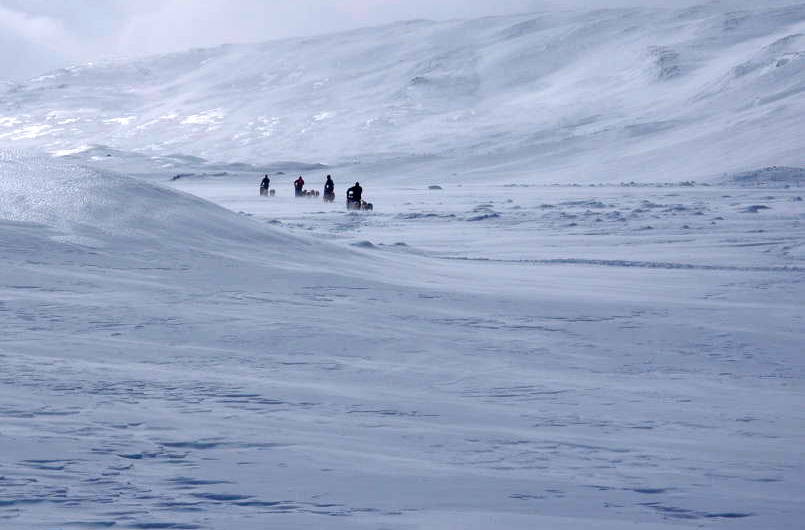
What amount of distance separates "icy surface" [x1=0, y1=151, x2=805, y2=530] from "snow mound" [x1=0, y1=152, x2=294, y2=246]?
0.10 feet

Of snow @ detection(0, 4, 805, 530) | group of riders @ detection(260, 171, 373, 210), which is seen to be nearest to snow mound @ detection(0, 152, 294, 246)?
snow @ detection(0, 4, 805, 530)

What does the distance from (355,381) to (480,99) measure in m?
66.1

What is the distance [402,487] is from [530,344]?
9.01ft

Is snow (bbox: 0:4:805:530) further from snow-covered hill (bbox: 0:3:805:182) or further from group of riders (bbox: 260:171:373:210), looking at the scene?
snow-covered hill (bbox: 0:3:805:182)

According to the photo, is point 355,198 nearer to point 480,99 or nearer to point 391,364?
point 391,364

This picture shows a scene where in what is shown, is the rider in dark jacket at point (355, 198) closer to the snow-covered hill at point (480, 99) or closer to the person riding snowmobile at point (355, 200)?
the person riding snowmobile at point (355, 200)

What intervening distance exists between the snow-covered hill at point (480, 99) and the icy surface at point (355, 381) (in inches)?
1155

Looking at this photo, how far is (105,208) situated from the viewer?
8.55 meters

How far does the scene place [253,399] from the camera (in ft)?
13.6

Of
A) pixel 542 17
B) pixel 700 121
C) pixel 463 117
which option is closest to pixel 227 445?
pixel 700 121

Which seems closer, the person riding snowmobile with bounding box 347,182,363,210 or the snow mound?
the snow mound

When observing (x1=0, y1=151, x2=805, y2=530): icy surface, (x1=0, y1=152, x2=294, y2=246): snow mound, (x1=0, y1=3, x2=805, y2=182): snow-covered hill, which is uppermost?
(x1=0, y1=3, x2=805, y2=182): snow-covered hill

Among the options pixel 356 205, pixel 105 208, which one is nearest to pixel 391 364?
pixel 105 208

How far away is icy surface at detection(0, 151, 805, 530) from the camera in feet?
10.1
